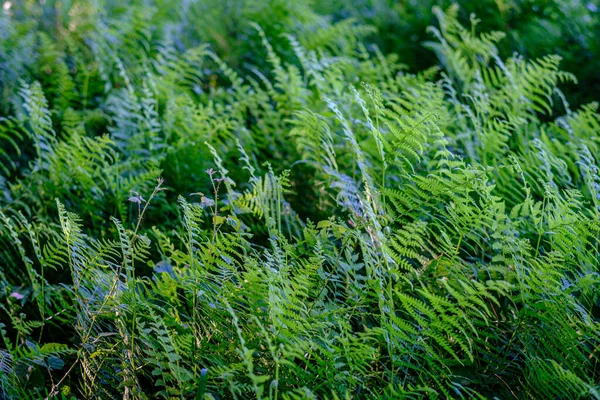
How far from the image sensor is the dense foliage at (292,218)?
1844mm

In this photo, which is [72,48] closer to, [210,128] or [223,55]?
[223,55]

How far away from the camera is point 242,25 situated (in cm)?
423

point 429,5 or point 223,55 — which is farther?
point 429,5

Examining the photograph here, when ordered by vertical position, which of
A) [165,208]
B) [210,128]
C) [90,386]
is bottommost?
[90,386]

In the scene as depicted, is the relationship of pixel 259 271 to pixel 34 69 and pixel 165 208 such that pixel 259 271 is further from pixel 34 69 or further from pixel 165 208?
pixel 34 69

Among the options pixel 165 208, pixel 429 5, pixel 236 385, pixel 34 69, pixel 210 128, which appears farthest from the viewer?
pixel 429 5

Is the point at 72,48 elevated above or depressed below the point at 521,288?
above

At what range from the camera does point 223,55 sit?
4.08 m

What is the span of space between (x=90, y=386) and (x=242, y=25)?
2930 mm

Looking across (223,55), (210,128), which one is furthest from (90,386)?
(223,55)

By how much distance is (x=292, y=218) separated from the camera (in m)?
2.46

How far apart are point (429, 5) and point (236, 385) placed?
3.57 meters

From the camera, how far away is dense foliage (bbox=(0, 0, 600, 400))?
72.6 inches

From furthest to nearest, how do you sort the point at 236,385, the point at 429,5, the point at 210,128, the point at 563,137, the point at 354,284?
the point at 429,5, the point at 563,137, the point at 210,128, the point at 354,284, the point at 236,385
